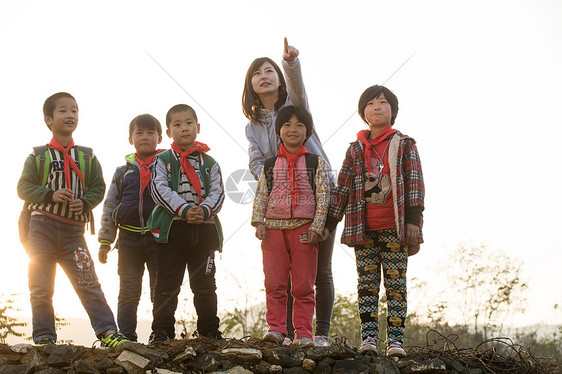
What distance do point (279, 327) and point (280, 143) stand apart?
5.23 feet

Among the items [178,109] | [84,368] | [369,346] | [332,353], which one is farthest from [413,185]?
[84,368]

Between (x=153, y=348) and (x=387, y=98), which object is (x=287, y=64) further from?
(x=153, y=348)

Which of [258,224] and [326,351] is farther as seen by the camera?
[258,224]

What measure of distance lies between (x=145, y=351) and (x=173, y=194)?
4.11 feet

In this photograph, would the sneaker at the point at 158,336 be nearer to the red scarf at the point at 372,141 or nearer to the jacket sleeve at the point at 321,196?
the jacket sleeve at the point at 321,196

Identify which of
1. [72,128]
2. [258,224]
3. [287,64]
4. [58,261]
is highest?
[287,64]

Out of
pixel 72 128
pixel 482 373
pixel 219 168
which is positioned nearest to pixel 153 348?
pixel 219 168

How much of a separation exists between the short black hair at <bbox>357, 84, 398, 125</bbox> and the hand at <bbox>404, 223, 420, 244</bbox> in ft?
3.07

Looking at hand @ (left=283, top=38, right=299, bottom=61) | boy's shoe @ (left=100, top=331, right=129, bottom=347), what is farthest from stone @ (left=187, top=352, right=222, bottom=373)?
hand @ (left=283, top=38, right=299, bottom=61)

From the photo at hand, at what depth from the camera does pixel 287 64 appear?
4684mm

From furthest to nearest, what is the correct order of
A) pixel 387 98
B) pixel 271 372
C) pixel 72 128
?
1. pixel 72 128
2. pixel 387 98
3. pixel 271 372

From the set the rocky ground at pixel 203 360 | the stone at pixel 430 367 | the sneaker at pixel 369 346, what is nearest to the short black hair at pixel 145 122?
the rocky ground at pixel 203 360

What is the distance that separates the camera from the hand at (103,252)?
5078 mm

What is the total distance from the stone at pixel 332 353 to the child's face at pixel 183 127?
6.65ft
